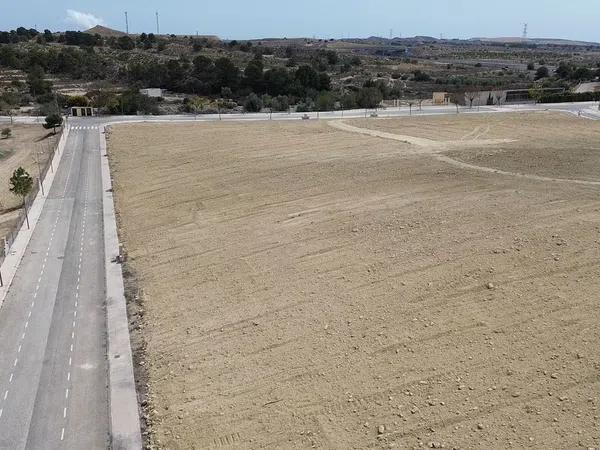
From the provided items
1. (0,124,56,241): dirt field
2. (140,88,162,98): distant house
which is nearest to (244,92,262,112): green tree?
(140,88,162,98): distant house

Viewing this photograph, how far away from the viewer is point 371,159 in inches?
1844

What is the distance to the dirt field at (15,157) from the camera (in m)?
39.9

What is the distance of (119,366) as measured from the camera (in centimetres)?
2038

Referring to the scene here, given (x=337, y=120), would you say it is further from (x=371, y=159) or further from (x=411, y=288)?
(x=411, y=288)

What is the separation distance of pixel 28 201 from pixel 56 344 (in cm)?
2197

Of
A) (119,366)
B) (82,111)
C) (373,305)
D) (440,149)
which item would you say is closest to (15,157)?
(82,111)

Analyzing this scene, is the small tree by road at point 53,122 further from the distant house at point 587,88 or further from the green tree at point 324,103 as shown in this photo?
the distant house at point 587,88

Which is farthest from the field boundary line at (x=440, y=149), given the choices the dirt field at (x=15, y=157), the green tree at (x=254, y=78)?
the green tree at (x=254, y=78)

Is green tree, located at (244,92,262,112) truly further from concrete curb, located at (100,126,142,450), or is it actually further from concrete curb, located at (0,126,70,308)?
concrete curb, located at (100,126,142,450)

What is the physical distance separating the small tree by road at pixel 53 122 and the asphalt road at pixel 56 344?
3697cm

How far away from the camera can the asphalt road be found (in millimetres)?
17531

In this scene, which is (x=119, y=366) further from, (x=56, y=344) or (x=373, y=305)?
(x=373, y=305)

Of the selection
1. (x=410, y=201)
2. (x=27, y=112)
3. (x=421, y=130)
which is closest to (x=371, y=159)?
(x=410, y=201)

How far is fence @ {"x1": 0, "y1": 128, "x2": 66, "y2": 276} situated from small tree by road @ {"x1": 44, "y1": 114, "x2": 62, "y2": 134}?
5786 mm
